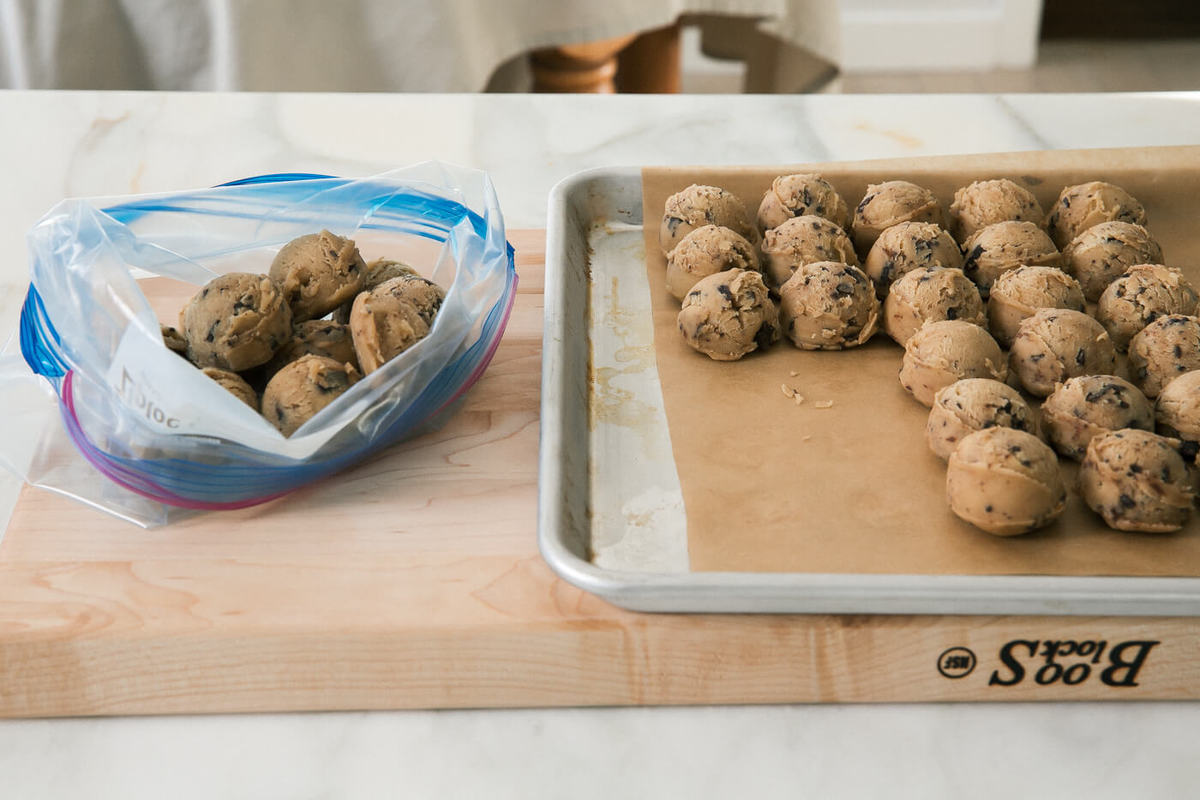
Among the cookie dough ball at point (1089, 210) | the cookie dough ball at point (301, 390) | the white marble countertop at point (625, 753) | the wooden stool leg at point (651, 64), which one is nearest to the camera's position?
the white marble countertop at point (625, 753)

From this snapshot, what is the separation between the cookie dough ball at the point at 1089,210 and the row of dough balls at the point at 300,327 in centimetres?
57

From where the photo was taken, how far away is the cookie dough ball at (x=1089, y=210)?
101 centimetres

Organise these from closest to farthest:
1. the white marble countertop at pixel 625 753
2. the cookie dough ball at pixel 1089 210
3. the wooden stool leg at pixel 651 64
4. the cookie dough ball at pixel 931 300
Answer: the white marble countertop at pixel 625 753, the cookie dough ball at pixel 931 300, the cookie dough ball at pixel 1089 210, the wooden stool leg at pixel 651 64

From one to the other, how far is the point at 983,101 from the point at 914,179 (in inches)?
16.1

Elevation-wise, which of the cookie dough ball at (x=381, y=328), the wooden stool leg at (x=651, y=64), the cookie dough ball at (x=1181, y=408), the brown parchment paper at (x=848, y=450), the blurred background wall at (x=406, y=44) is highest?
the cookie dough ball at (x=381, y=328)

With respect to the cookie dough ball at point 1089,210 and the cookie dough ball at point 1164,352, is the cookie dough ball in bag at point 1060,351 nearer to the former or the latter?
the cookie dough ball at point 1164,352

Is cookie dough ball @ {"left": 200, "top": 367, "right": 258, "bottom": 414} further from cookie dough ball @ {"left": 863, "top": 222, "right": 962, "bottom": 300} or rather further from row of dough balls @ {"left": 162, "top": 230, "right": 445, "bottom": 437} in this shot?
cookie dough ball @ {"left": 863, "top": 222, "right": 962, "bottom": 300}

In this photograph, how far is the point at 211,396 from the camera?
72 centimetres

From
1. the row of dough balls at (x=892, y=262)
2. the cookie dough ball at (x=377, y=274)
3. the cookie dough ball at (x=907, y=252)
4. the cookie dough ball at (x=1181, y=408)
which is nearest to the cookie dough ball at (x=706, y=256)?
the row of dough balls at (x=892, y=262)

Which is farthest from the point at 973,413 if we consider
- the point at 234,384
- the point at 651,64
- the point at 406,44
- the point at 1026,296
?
the point at 651,64

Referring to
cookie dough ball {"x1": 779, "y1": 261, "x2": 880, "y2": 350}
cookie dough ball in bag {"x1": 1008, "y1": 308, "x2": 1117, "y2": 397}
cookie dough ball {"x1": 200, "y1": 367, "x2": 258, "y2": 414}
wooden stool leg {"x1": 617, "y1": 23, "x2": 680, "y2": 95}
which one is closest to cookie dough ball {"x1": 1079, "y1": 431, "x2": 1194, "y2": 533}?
cookie dough ball in bag {"x1": 1008, "y1": 308, "x2": 1117, "y2": 397}

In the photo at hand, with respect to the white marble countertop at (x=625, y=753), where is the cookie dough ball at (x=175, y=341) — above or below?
above

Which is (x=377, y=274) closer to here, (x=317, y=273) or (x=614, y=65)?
(x=317, y=273)

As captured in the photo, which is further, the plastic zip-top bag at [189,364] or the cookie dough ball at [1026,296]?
the cookie dough ball at [1026,296]
